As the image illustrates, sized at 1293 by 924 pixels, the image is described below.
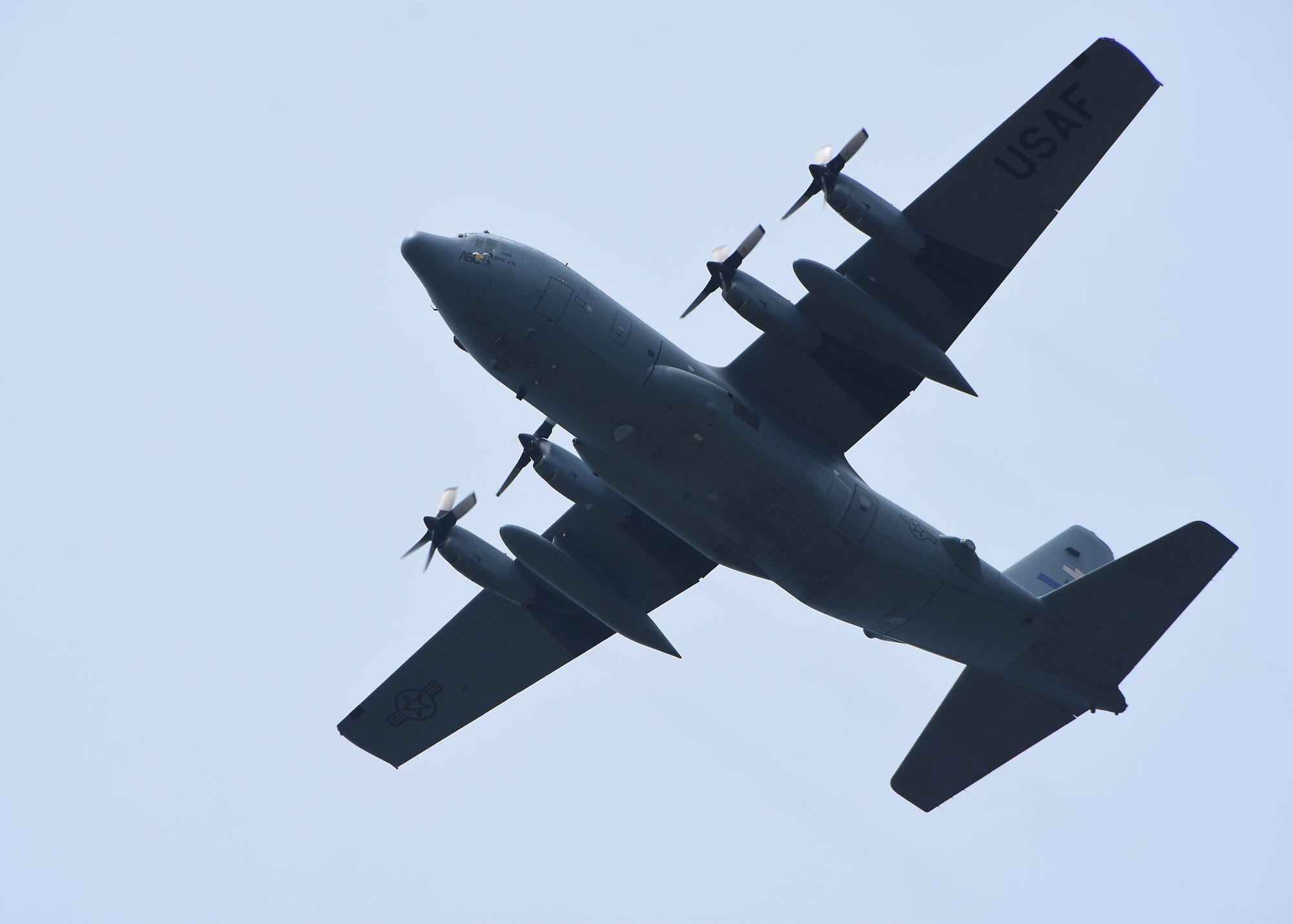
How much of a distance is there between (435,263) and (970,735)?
569 inches

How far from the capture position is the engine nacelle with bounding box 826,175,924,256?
2252cm

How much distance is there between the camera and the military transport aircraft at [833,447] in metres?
22.8

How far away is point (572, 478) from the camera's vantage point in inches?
1004

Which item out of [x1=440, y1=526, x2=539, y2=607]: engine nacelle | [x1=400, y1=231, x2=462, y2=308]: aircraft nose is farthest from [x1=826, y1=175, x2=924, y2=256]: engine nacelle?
[x1=440, y1=526, x2=539, y2=607]: engine nacelle

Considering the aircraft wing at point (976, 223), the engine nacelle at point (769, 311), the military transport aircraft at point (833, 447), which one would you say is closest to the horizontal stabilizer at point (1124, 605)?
the military transport aircraft at point (833, 447)

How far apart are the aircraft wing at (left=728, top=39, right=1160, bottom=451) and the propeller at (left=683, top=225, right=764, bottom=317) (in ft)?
4.72

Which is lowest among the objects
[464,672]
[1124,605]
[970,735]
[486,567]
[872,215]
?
[464,672]

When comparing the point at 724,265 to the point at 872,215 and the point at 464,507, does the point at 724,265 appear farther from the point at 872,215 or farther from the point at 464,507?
the point at 464,507

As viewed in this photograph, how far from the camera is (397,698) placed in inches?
1150

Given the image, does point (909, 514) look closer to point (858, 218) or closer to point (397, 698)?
point (858, 218)

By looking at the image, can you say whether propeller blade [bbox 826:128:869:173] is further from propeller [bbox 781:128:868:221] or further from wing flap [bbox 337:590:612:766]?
wing flap [bbox 337:590:612:766]

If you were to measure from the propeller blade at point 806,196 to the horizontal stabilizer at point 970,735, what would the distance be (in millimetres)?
10480

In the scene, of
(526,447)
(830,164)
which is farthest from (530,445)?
(830,164)

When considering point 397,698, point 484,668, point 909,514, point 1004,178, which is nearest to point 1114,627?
point 909,514
